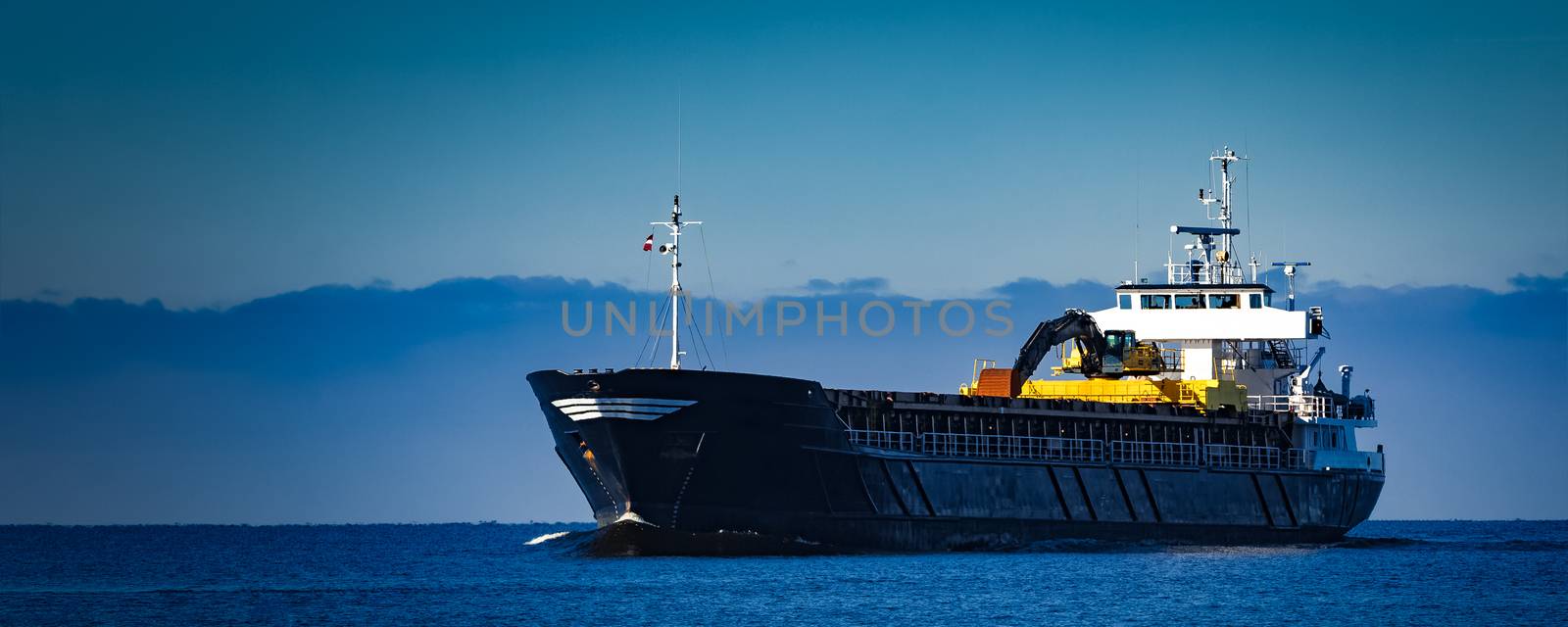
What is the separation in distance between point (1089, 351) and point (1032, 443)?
11.7m

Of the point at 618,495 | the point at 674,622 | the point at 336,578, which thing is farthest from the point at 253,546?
the point at 674,622

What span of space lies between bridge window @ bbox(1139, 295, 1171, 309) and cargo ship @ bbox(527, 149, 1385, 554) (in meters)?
0.08

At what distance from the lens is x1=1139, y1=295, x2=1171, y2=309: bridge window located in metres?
75.9

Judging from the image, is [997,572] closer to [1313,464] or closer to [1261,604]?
[1261,604]

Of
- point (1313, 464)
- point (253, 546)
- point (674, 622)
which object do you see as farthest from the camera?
point (253, 546)

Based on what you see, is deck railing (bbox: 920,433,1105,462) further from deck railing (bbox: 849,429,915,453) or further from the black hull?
deck railing (bbox: 849,429,915,453)

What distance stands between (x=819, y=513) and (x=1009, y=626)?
1195 centimetres

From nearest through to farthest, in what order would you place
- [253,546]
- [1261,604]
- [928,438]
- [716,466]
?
[1261,604] → [716,466] → [928,438] → [253,546]

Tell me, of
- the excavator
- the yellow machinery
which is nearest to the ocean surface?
the yellow machinery

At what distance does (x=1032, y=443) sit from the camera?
202 ft

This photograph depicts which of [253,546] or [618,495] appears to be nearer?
[618,495]

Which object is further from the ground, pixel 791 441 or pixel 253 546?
pixel 791 441

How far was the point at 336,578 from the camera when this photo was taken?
5972cm

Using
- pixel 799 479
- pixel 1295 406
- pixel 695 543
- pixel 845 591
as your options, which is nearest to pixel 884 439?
pixel 799 479
